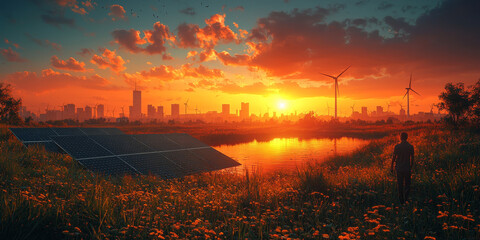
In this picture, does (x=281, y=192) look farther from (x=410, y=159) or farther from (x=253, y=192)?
(x=410, y=159)

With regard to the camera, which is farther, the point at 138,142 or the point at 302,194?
the point at 138,142

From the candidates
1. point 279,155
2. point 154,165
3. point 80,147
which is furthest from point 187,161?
point 279,155

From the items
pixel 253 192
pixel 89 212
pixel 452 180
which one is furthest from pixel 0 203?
pixel 452 180

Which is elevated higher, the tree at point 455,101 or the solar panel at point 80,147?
the tree at point 455,101

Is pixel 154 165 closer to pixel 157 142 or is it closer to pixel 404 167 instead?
pixel 157 142

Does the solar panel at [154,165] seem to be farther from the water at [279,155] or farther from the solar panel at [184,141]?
Result: the water at [279,155]

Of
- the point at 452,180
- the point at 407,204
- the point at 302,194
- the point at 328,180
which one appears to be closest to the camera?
the point at 407,204

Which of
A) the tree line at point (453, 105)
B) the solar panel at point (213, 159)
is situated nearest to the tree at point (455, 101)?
the tree line at point (453, 105)

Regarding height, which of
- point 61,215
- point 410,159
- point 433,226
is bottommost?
point 433,226
